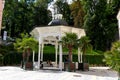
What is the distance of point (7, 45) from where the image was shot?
35.9 metres

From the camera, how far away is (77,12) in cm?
4853

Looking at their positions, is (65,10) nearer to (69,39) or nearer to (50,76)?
(69,39)

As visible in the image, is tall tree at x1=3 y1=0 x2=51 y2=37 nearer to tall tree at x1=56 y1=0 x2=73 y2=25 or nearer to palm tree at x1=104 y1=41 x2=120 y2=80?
tall tree at x1=56 y1=0 x2=73 y2=25

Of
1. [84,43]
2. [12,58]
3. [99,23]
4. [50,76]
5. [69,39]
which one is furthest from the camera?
[99,23]

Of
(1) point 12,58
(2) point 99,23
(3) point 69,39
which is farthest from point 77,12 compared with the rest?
(3) point 69,39

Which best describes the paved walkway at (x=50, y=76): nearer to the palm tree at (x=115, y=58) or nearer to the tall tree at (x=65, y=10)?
the palm tree at (x=115, y=58)

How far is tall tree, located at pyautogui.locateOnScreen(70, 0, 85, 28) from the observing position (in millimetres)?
46588

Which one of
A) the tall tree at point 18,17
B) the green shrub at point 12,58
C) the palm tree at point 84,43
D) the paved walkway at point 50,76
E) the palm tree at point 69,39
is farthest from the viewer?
the tall tree at point 18,17

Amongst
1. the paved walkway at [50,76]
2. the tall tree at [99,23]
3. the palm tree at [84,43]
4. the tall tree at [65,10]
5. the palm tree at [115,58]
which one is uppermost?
the tall tree at [65,10]

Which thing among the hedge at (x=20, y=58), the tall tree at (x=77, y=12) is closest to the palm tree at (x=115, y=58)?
the hedge at (x=20, y=58)

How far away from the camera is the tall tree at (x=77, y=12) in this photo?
46.6 meters

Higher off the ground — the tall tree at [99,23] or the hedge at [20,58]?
the tall tree at [99,23]

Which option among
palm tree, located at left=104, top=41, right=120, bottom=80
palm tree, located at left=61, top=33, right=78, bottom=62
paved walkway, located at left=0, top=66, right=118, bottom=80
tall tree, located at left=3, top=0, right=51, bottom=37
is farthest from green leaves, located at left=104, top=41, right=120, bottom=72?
tall tree, located at left=3, top=0, right=51, bottom=37

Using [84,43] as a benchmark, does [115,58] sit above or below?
below
